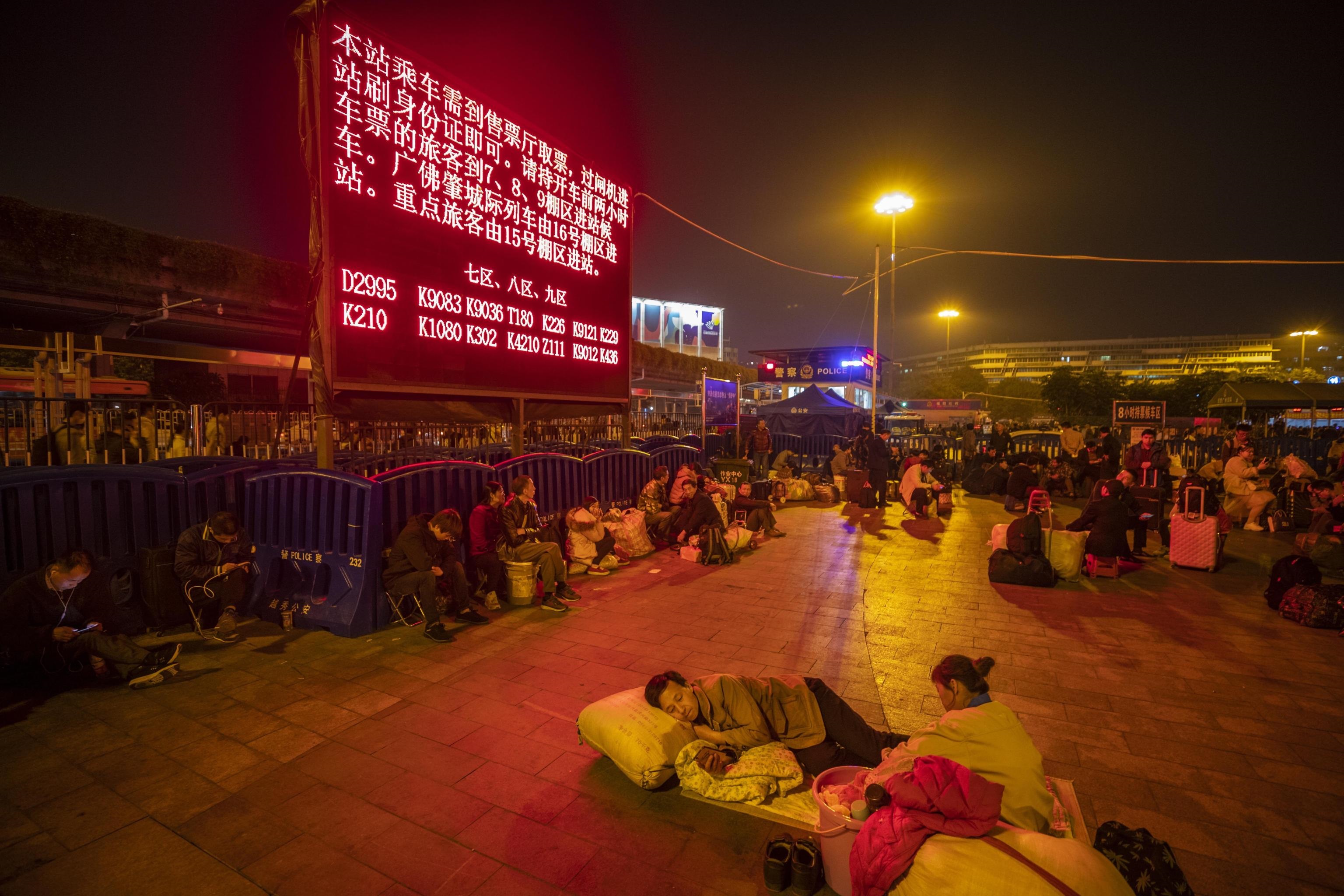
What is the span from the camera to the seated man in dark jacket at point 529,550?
7168 mm

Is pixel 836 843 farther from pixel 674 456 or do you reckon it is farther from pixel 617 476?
pixel 674 456

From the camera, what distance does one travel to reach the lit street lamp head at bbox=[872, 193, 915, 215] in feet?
58.6

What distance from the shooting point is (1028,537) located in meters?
8.20

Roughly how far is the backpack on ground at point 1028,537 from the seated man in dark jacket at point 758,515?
4.14 meters

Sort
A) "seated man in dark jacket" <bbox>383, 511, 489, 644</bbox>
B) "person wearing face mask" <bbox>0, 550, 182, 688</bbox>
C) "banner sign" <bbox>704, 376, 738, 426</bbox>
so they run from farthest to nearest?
"banner sign" <bbox>704, 376, 738, 426</bbox> → "seated man in dark jacket" <bbox>383, 511, 489, 644</bbox> → "person wearing face mask" <bbox>0, 550, 182, 688</bbox>

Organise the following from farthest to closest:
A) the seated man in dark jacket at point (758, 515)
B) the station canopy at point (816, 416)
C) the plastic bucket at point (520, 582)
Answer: the station canopy at point (816, 416), the seated man in dark jacket at point (758, 515), the plastic bucket at point (520, 582)

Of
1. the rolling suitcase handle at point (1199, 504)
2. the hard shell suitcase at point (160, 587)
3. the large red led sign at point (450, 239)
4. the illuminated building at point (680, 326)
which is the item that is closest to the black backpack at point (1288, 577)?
the rolling suitcase handle at point (1199, 504)

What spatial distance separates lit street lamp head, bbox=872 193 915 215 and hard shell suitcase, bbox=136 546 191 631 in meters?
18.8

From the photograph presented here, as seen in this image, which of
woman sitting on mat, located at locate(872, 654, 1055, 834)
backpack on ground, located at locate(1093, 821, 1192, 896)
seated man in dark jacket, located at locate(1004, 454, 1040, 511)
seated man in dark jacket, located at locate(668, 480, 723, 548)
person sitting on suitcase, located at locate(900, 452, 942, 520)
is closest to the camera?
backpack on ground, located at locate(1093, 821, 1192, 896)

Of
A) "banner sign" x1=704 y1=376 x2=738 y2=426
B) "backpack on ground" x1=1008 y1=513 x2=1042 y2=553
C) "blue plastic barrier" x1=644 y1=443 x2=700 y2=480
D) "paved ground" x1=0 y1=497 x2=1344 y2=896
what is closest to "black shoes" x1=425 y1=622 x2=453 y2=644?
"paved ground" x1=0 y1=497 x2=1344 y2=896

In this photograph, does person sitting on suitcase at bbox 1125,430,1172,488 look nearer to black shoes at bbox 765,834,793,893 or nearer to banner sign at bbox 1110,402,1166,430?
banner sign at bbox 1110,402,1166,430

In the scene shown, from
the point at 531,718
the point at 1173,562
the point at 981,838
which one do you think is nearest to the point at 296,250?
the point at 531,718

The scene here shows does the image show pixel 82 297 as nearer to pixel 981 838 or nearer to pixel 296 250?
pixel 296 250

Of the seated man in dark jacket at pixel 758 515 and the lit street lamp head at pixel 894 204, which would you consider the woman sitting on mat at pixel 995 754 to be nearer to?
the seated man in dark jacket at pixel 758 515
